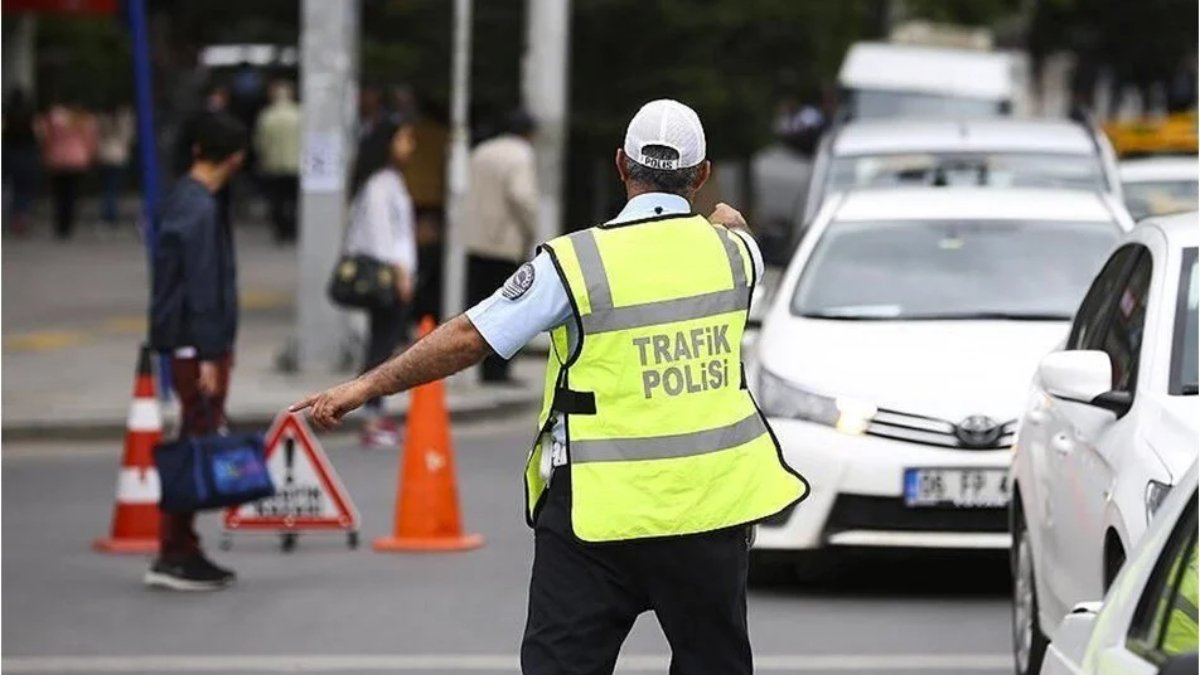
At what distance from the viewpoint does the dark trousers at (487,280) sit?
750 inches

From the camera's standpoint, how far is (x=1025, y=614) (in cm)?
911

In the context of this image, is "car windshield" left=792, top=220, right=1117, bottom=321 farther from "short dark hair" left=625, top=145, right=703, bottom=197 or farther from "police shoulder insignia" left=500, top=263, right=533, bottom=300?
"police shoulder insignia" left=500, top=263, right=533, bottom=300

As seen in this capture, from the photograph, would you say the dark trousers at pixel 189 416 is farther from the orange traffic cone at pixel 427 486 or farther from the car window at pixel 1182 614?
the car window at pixel 1182 614

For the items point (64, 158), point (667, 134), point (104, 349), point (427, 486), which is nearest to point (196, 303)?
point (427, 486)

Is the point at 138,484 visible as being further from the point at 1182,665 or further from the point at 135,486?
the point at 1182,665

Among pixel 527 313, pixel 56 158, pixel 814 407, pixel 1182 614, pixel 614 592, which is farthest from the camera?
pixel 56 158

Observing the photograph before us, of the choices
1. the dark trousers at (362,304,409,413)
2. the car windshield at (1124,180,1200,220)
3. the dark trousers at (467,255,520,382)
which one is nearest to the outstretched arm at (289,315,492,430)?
the dark trousers at (362,304,409,413)

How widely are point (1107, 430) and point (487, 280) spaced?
441 inches

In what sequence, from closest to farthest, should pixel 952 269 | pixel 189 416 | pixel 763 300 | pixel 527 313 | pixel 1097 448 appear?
pixel 527 313 < pixel 1097 448 < pixel 189 416 < pixel 952 269 < pixel 763 300

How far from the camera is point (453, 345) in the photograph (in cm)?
632

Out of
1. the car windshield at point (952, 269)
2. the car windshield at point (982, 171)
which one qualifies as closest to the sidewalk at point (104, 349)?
the car windshield at point (982, 171)

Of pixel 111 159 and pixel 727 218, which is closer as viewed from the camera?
pixel 727 218

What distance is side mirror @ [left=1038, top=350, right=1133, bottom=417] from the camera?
26.6 ft

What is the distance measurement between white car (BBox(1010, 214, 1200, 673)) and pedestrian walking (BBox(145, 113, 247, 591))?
10.9ft
